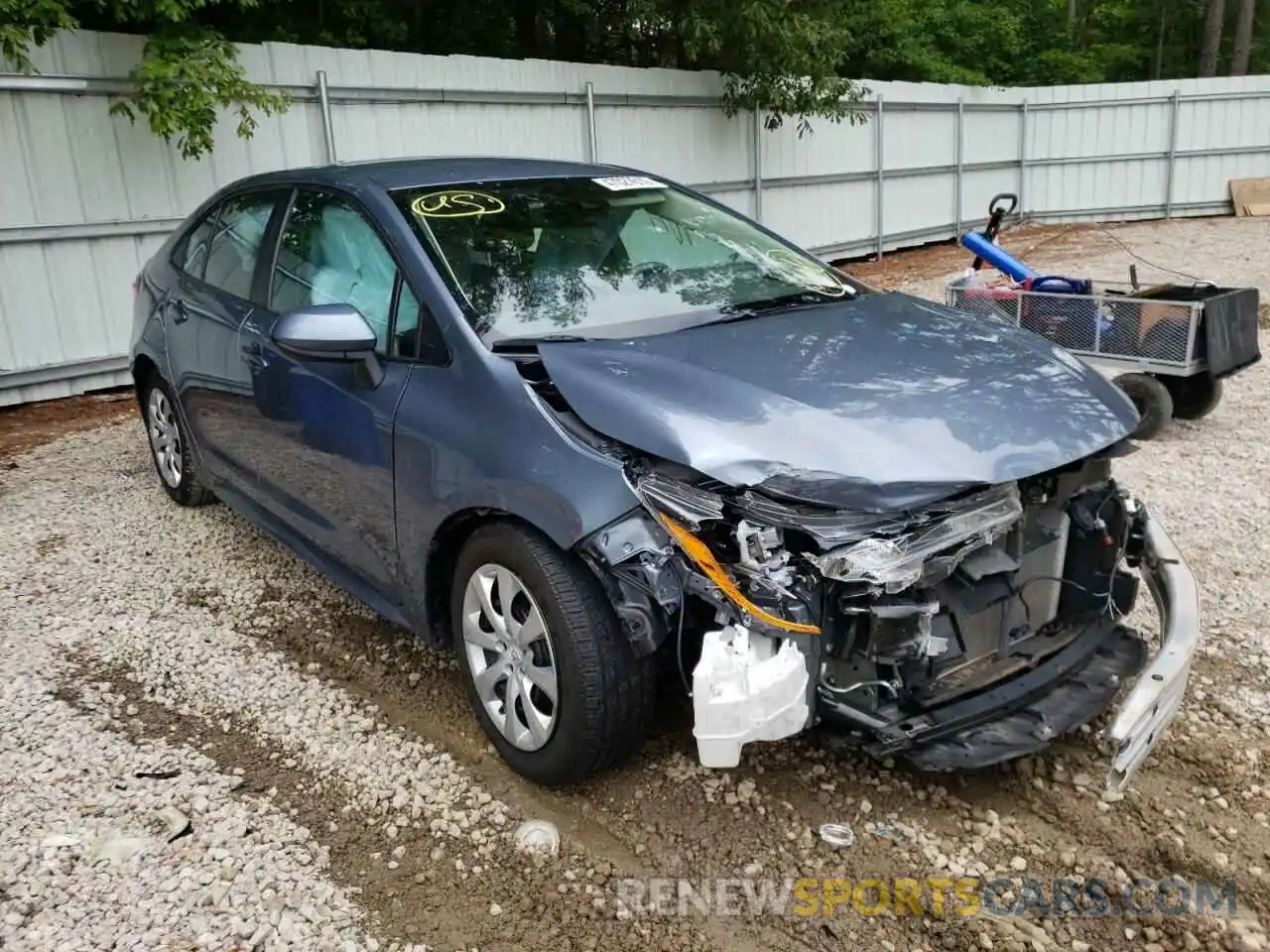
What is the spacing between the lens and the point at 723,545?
260 cm

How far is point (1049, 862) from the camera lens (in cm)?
264

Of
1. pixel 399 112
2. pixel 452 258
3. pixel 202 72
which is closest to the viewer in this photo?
pixel 452 258

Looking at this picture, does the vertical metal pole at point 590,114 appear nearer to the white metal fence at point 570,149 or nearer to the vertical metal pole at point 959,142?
the white metal fence at point 570,149

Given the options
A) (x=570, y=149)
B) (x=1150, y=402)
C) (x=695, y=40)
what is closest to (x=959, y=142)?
(x=695, y=40)

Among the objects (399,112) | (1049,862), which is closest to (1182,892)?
(1049,862)

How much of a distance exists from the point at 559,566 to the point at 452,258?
1176 mm

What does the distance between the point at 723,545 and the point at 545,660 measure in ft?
2.00

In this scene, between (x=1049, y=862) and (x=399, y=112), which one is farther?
(x=399, y=112)

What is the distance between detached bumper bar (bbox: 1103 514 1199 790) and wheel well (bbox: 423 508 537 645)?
165cm

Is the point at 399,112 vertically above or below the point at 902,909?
above

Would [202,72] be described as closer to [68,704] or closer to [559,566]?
[68,704]

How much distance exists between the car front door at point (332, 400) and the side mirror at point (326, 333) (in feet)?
0.38

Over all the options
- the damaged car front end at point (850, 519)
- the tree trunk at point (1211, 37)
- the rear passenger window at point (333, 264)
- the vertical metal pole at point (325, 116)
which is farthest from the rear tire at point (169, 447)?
the tree trunk at point (1211, 37)

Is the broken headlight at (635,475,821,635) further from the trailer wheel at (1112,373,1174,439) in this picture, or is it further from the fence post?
the fence post
